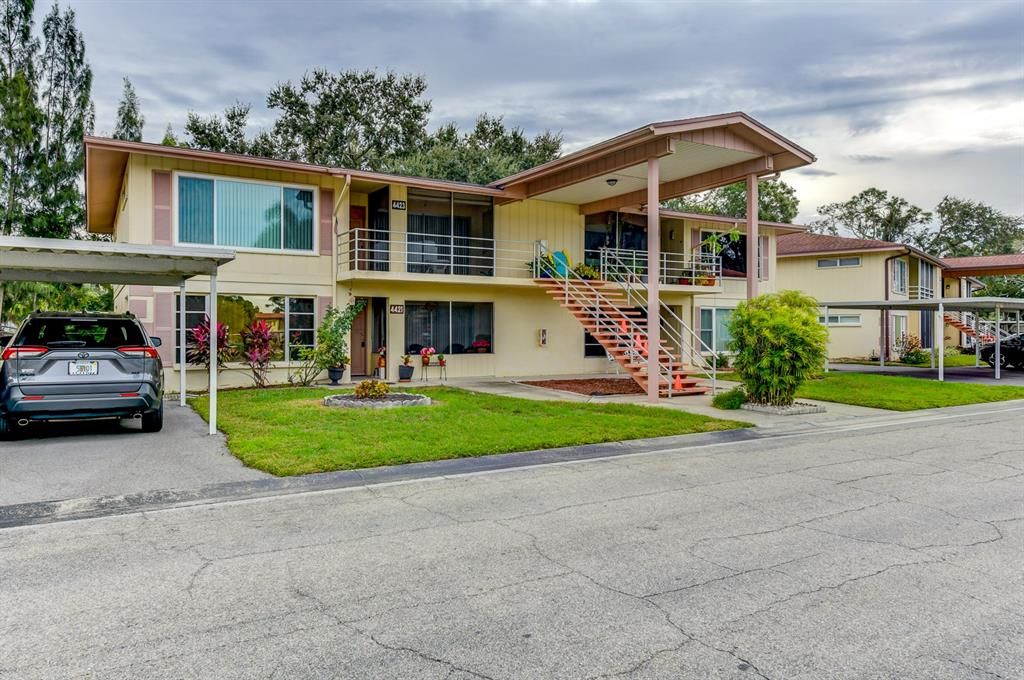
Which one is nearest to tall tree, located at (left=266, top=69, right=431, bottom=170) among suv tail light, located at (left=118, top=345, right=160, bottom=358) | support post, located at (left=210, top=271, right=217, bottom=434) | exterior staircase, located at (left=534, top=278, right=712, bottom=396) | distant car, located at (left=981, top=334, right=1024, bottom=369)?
exterior staircase, located at (left=534, top=278, right=712, bottom=396)

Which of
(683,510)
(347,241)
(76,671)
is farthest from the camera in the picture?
(347,241)

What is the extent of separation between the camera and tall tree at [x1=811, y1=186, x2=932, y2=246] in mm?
49812

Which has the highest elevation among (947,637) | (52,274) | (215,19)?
(215,19)

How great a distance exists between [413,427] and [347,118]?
2982 centimetres

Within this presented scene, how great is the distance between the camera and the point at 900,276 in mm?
30422

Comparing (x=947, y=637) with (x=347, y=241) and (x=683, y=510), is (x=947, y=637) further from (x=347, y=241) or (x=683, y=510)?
(x=347, y=241)

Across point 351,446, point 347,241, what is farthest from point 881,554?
point 347,241

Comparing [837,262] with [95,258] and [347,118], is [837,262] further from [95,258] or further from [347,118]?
[95,258]

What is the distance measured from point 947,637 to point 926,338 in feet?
113

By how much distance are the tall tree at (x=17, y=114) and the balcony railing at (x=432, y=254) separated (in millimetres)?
14697

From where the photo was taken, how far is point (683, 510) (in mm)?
5777

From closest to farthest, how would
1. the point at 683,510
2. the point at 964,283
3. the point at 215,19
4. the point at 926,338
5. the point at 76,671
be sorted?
the point at 76,671 < the point at 683,510 < the point at 215,19 < the point at 926,338 < the point at 964,283

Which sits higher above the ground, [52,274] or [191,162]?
[191,162]

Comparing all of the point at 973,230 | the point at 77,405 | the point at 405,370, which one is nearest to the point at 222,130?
the point at 405,370
